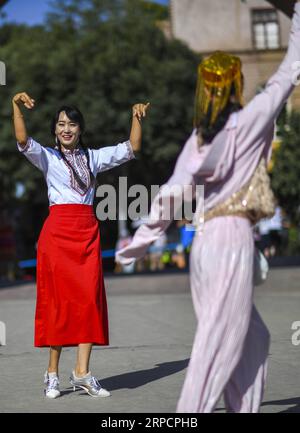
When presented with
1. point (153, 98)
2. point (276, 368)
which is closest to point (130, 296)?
point (276, 368)

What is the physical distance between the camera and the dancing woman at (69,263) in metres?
6.47

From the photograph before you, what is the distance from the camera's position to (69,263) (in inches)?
256

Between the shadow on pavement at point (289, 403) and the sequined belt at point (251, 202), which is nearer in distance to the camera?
the sequined belt at point (251, 202)

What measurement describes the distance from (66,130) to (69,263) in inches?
33.2

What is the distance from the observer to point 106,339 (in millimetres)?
6551

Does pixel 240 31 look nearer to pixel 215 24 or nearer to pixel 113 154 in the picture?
pixel 215 24

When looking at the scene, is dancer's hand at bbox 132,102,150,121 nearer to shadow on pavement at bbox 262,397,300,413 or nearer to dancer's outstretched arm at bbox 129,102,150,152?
dancer's outstretched arm at bbox 129,102,150,152

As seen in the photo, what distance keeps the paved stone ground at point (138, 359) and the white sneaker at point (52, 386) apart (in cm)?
5

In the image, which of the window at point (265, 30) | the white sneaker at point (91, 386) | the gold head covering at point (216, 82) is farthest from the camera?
the window at point (265, 30)

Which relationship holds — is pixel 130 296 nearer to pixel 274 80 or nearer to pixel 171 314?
pixel 171 314

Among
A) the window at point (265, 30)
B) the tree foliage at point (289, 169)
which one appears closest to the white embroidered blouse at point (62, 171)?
the tree foliage at point (289, 169)

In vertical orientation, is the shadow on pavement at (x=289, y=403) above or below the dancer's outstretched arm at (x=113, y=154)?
below

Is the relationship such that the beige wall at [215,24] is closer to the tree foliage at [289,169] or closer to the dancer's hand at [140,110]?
the tree foliage at [289,169]

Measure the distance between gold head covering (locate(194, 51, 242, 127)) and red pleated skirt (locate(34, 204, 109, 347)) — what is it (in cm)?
198
